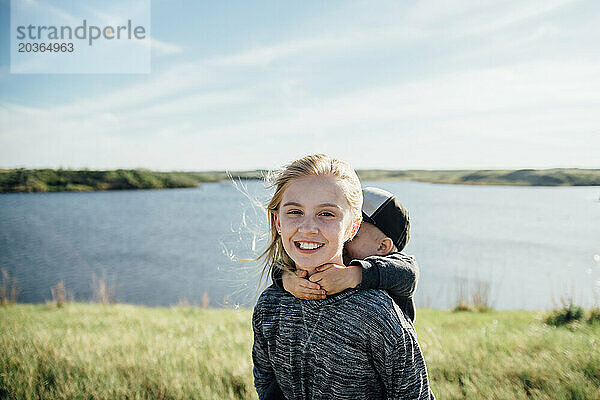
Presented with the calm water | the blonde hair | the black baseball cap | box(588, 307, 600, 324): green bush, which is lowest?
the calm water

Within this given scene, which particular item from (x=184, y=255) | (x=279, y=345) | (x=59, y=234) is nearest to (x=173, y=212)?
(x=59, y=234)

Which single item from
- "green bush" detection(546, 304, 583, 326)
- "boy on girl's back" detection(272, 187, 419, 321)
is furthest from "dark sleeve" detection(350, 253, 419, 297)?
"green bush" detection(546, 304, 583, 326)

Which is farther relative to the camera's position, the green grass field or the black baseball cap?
the green grass field

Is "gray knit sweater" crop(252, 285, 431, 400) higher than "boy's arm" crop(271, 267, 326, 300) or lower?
lower

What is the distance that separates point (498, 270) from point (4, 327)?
31.8 m

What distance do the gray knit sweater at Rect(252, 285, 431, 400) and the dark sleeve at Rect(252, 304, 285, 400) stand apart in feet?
0.10

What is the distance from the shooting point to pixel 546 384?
363 centimetres

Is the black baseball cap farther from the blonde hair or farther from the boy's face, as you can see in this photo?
the blonde hair

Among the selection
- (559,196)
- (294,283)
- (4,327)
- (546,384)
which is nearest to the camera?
(294,283)

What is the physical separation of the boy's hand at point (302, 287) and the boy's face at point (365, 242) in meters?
0.50

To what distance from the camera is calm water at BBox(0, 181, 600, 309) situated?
23.7 meters

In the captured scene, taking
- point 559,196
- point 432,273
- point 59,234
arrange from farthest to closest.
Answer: point 559,196 < point 59,234 < point 432,273

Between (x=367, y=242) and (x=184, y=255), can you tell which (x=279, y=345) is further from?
(x=184, y=255)

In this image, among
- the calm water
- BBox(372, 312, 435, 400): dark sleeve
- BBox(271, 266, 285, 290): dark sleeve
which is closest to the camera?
BBox(372, 312, 435, 400): dark sleeve
